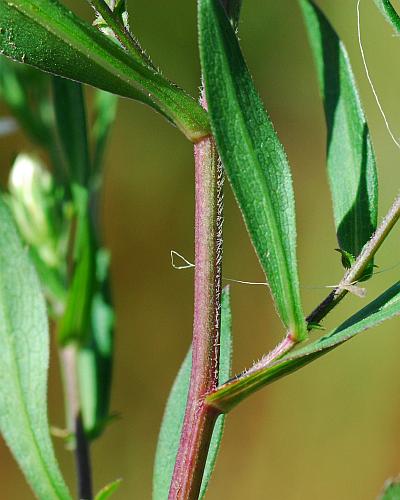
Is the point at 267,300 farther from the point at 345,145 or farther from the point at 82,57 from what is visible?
the point at 82,57

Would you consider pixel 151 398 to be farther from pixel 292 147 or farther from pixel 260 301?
pixel 292 147

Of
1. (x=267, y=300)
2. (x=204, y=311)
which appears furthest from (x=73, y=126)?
(x=267, y=300)

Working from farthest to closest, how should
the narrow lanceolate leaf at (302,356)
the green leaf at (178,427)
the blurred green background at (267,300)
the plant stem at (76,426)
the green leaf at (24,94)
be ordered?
the blurred green background at (267,300)
the green leaf at (24,94)
the plant stem at (76,426)
the green leaf at (178,427)
the narrow lanceolate leaf at (302,356)

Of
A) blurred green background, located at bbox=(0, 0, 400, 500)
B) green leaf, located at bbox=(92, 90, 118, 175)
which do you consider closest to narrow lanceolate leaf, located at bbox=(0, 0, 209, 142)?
green leaf, located at bbox=(92, 90, 118, 175)

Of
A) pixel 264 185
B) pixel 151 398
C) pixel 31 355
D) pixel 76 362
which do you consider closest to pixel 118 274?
pixel 151 398

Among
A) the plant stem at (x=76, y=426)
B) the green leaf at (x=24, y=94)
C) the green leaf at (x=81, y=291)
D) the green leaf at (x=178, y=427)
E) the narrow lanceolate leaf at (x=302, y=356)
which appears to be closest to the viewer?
the narrow lanceolate leaf at (x=302, y=356)

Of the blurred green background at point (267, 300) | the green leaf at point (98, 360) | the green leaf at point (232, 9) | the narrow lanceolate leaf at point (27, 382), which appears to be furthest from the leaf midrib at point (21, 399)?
the blurred green background at point (267, 300)

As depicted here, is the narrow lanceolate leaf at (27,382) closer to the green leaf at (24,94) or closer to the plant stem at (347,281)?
the plant stem at (347,281)
